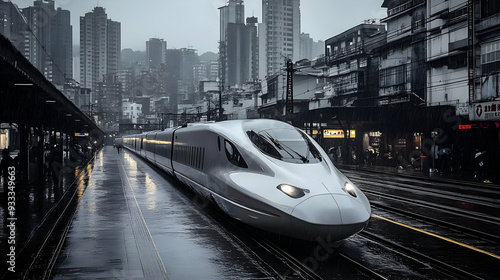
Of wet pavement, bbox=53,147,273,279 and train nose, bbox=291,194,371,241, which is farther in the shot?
train nose, bbox=291,194,371,241

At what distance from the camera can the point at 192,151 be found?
58.7 feet

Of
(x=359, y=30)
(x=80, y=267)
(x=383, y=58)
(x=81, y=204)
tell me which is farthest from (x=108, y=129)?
(x=80, y=267)

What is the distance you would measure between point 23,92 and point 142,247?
12.1 meters

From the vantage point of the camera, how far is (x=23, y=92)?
19.7 metres

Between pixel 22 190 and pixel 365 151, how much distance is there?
3243 centimetres


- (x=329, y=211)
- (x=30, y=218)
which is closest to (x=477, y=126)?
(x=329, y=211)

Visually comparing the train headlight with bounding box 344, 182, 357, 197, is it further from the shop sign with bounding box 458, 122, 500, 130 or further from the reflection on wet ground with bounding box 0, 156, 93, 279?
the shop sign with bounding box 458, 122, 500, 130

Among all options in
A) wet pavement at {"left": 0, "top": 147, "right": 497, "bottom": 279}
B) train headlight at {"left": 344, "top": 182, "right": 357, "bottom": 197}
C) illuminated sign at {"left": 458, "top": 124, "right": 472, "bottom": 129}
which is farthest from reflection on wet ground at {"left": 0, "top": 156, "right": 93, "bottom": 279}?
illuminated sign at {"left": 458, "top": 124, "right": 472, "bottom": 129}

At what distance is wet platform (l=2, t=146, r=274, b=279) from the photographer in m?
8.59

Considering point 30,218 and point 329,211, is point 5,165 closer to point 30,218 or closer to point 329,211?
point 30,218

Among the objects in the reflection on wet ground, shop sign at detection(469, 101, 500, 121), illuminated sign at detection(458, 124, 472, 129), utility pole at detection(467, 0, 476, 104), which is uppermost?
utility pole at detection(467, 0, 476, 104)

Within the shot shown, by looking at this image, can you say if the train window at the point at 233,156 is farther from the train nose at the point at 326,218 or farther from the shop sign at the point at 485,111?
the shop sign at the point at 485,111

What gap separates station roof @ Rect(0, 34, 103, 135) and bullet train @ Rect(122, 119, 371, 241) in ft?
18.7

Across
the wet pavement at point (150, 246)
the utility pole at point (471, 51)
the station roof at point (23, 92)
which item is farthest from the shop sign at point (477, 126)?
the station roof at point (23, 92)
